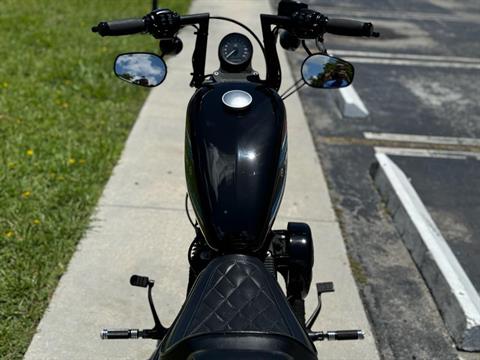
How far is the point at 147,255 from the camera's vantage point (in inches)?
149

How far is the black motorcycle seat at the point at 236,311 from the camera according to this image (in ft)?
4.85

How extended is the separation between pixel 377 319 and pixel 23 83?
5.04 meters

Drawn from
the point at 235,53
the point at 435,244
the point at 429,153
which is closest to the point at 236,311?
the point at 235,53

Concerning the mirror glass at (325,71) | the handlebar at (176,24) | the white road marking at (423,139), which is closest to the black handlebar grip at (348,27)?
the handlebar at (176,24)

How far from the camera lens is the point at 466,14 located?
14227 mm

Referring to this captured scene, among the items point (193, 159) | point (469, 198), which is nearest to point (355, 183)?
point (469, 198)

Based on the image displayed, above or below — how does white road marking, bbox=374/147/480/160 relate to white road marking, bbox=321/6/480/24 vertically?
above

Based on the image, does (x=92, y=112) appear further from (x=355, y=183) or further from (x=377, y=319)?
(x=377, y=319)

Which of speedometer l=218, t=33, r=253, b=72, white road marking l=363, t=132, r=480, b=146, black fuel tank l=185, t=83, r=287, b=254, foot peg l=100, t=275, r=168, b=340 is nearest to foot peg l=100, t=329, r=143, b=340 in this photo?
foot peg l=100, t=275, r=168, b=340

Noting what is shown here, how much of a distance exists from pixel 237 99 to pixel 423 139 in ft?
14.5

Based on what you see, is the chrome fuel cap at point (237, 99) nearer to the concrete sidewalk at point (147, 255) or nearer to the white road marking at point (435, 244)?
the concrete sidewalk at point (147, 255)

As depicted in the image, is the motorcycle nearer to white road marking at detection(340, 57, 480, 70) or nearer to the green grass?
the green grass

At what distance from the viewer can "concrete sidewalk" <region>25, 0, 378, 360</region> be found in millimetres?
3066

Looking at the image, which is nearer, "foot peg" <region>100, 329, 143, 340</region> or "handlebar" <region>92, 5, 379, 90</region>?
"foot peg" <region>100, 329, 143, 340</region>
